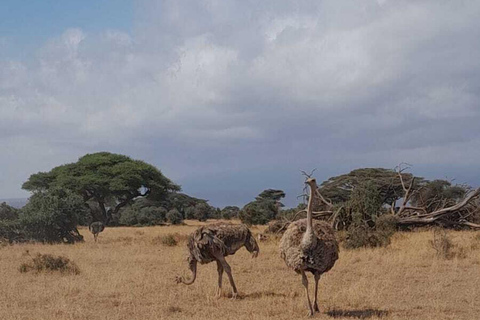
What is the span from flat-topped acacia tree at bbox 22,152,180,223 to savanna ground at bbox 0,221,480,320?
21800 mm

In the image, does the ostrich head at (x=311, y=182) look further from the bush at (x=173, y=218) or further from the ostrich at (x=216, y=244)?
the bush at (x=173, y=218)

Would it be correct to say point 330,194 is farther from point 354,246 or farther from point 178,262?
point 178,262

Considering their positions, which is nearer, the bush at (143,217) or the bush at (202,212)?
the bush at (143,217)

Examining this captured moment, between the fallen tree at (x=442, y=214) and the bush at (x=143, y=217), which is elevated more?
the bush at (x=143, y=217)

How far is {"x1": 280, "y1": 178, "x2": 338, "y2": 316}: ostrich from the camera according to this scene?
8929mm

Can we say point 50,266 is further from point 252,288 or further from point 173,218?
point 173,218

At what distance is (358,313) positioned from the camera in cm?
924

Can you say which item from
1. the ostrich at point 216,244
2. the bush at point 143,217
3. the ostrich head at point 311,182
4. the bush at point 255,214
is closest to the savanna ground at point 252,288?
the ostrich at point 216,244

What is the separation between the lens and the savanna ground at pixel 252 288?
30.6 ft

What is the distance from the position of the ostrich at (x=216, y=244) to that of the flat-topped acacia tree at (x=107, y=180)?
2815 centimetres

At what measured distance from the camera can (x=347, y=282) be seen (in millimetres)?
12062

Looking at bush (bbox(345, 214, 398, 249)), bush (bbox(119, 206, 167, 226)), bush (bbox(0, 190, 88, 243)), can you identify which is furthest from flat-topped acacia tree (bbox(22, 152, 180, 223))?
bush (bbox(345, 214, 398, 249))

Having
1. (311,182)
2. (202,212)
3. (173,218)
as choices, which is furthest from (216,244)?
(202,212)

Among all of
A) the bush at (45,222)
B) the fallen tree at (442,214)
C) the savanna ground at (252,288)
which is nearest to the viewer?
the savanna ground at (252,288)
